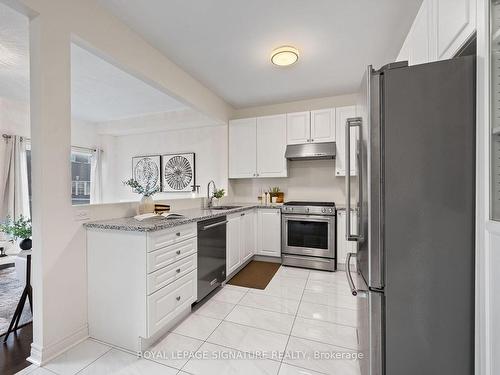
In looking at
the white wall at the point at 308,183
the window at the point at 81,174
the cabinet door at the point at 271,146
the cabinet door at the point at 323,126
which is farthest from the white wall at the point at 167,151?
the cabinet door at the point at 323,126

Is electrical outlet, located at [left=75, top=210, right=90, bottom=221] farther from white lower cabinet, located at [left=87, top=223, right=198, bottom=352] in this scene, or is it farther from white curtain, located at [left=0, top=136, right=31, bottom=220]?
white curtain, located at [left=0, top=136, right=31, bottom=220]

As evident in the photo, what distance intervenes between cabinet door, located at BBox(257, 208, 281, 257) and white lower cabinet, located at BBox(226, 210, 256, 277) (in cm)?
11

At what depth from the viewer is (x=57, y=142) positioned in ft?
5.40

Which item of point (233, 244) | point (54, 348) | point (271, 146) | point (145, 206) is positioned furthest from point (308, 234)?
point (54, 348)

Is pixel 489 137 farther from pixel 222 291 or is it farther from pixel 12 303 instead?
pixel 12 303

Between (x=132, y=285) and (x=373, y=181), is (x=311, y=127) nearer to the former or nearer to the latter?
(x=373, y=181)

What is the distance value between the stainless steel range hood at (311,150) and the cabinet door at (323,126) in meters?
0.11

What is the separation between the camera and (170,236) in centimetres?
190

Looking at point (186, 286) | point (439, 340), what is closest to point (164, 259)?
point (186, 286)

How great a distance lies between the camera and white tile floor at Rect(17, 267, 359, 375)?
1543 millimetres

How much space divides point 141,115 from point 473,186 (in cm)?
508

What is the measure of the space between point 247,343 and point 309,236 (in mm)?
1959

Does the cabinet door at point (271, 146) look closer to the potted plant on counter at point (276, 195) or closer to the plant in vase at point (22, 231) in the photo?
the potted plant on counter at point (276, 195)

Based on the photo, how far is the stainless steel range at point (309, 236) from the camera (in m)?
3.33
